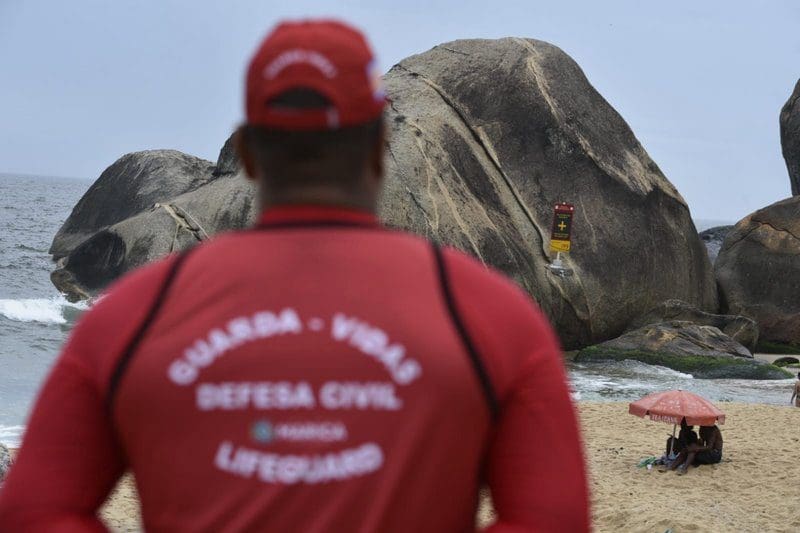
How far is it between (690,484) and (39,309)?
21.7 meters

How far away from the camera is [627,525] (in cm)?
902

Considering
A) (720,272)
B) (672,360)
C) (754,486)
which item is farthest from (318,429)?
(720,272)

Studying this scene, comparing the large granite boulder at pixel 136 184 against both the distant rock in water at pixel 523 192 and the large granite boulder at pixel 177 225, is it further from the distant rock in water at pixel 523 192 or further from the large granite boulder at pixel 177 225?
the large granite boulder at pixel 177 225

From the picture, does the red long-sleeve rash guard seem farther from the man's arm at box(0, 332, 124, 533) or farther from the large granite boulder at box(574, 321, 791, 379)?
the large granite boulder at box(574, 321, 791, 379)

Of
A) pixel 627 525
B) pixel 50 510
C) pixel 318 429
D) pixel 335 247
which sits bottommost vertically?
pixel 627 525

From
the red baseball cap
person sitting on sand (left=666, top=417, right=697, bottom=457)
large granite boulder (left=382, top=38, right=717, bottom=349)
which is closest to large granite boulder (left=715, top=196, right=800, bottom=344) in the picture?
large granite boulder (left=382, top=38, right=717, bottom=349)

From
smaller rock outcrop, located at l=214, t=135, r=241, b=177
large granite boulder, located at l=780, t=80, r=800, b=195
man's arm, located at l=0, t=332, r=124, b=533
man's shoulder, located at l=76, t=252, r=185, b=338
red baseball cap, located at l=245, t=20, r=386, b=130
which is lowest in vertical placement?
man's arm, located at l=0, t=332, r=124, b=533

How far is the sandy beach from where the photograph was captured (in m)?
9.20

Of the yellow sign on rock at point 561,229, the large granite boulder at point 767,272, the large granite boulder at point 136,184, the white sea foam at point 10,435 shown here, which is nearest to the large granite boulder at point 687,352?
the yellow sign on rock at point 561,229

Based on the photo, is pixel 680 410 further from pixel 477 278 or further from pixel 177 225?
pixel 177 225

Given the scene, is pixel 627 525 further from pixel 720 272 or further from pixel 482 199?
pixel 720 272

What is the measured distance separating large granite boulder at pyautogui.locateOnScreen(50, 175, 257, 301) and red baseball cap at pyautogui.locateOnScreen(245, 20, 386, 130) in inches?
843

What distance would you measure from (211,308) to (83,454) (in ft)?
0.91

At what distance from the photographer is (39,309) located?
94.5ft
